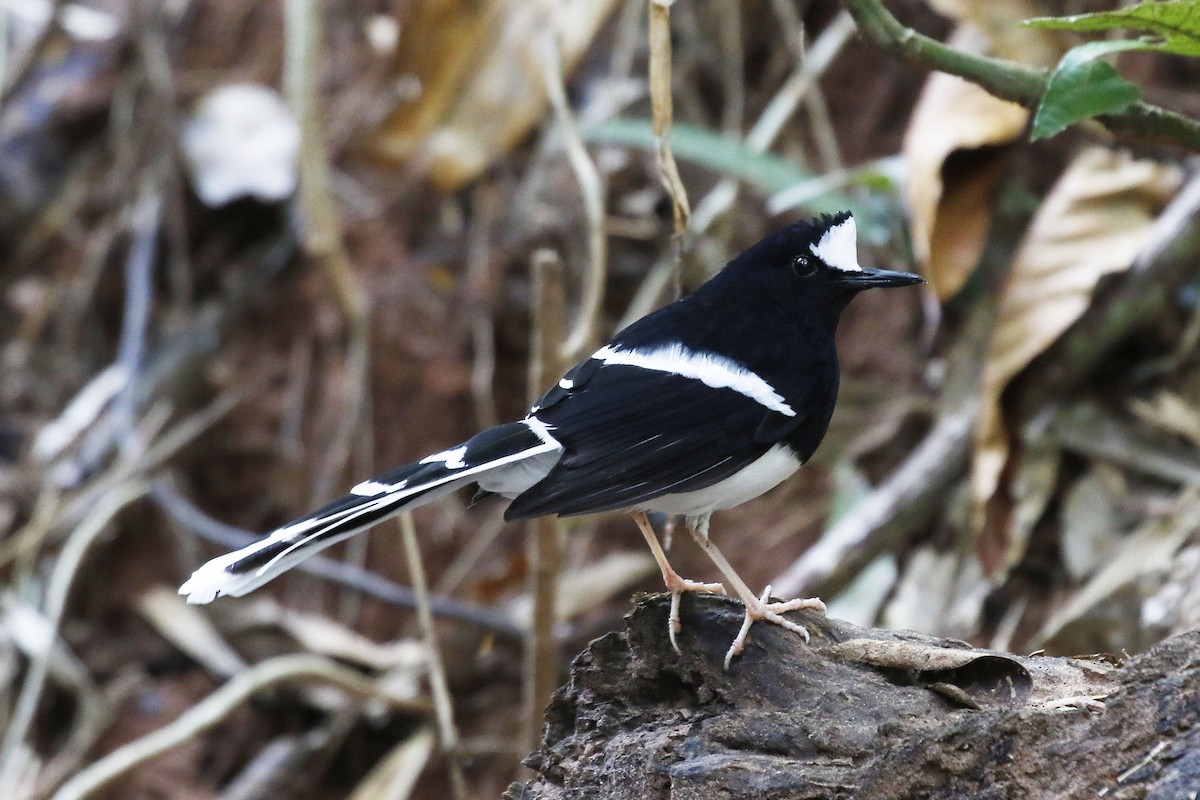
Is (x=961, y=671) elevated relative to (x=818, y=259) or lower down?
lower down

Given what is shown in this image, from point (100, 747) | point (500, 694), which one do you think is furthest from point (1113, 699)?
point (100, 747)

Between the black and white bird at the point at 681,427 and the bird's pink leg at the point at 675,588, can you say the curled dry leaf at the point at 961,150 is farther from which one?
the bird's pink leg at the point at 675,588

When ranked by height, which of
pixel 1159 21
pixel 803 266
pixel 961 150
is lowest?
pixel 803 266

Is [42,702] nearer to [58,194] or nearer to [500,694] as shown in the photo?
[500,694]

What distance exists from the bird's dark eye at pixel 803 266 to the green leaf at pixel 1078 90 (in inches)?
30.3

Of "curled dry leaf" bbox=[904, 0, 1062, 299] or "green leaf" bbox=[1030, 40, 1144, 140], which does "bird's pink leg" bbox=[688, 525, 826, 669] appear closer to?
"green leaf" bbox=[1030, 40, 1144, 140]

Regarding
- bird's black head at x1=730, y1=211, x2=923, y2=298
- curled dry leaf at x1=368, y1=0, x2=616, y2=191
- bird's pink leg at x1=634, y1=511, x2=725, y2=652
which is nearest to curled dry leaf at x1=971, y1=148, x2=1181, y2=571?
bird's black head at x1=730, y1=211, x2=923, y2=298

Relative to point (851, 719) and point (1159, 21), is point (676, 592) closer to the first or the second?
point (851, 719)

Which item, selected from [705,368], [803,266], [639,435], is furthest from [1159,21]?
[639,435]

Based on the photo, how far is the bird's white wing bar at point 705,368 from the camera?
280cm

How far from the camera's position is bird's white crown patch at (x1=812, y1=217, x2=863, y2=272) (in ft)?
9.73

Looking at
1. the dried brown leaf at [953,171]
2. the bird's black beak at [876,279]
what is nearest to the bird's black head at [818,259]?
the bird's black beak at [876,279]

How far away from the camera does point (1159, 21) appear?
7.40 ft

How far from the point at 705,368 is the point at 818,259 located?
382mm
